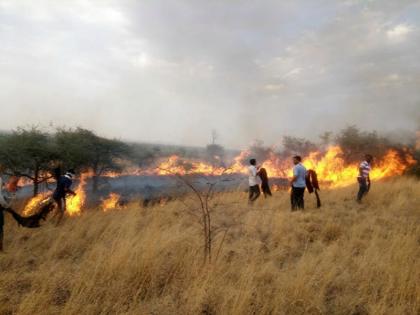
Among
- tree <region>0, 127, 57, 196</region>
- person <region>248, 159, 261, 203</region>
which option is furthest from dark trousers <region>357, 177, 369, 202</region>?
tree <region>0, 127, 57, 196</region>

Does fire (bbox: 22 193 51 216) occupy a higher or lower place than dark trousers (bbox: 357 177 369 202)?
lower

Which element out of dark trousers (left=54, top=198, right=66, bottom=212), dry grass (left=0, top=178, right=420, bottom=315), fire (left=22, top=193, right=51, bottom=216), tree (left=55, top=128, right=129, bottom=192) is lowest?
dry grass (left=0, top=178, right=420, bottom=315)

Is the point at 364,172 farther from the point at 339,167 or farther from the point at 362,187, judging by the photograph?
the point at 339,167

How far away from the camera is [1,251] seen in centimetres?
700

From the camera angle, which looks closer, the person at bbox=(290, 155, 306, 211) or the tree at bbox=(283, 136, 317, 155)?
the person at bbox=(290, 155, 306, 211)

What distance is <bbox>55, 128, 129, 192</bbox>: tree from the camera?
15.8 meters

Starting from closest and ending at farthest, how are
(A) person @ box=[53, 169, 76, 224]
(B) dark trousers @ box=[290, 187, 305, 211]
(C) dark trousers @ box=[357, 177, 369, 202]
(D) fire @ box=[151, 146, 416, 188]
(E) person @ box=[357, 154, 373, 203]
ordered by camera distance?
1. (A) person @ box=[53, 169, 76, 224]
2. (B) dark trousers @ box=[290, 187, 305, 211]
3. (E) person @ box=[357, 154, 373, 203]
4. (C) dark trousers @ box=[357, 177, 369, 202]
5. (D) fire @ box=[151, 146, 416, 188]

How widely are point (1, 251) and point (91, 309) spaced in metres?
4.14

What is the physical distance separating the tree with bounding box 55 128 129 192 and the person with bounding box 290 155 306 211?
1008 cm

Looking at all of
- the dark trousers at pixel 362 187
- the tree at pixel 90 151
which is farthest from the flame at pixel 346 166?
the tree at pixel 90 151

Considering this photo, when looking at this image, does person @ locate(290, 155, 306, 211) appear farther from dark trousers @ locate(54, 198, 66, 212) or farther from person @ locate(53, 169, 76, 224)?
dark trousers @ locate(54, 198, 66, 212)

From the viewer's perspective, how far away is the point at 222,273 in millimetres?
5109

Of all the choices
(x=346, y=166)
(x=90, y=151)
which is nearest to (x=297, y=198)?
(x=90, y=151)

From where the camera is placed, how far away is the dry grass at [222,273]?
4160 millimetres
